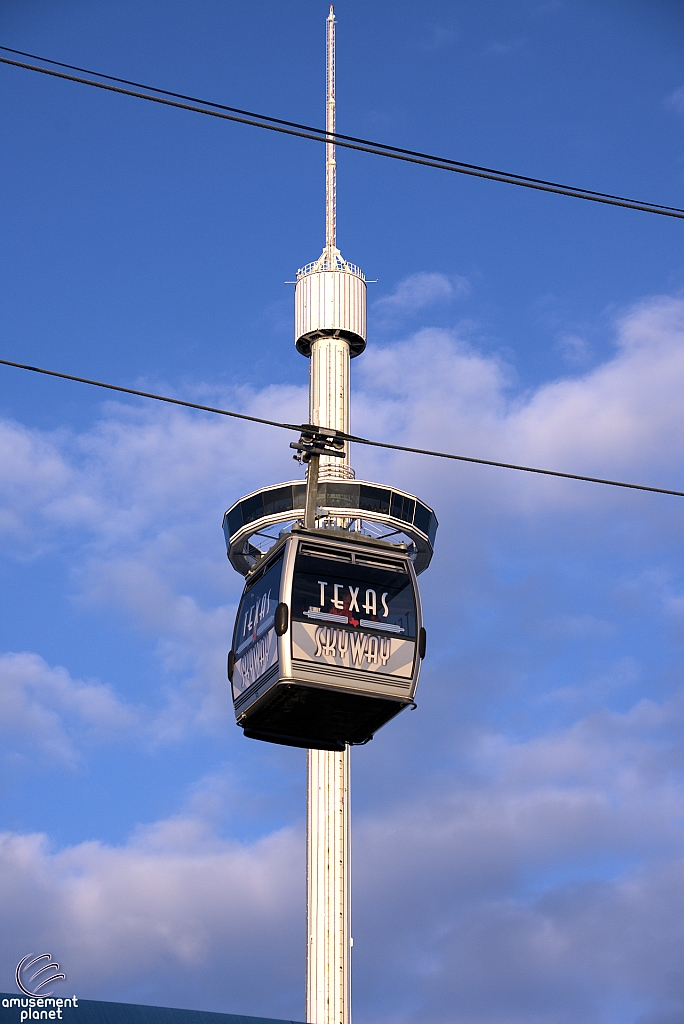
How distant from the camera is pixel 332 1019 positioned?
285ft

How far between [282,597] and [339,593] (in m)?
0.87

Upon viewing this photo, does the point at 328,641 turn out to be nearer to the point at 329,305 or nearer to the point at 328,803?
the point at 328,803

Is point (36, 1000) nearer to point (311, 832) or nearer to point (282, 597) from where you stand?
point (282, 597)

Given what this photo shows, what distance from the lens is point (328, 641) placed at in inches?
864

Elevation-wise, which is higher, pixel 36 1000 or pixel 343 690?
pixel 36 1000

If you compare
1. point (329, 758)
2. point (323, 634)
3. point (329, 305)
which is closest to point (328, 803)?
point (329, 758)

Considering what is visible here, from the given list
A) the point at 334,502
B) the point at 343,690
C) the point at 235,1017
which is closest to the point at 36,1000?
the point at 235,1017

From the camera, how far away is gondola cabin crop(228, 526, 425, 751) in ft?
71.6

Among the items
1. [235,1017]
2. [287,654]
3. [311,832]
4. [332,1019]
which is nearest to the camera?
[287,654]

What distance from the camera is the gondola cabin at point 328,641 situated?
21828 millimetres

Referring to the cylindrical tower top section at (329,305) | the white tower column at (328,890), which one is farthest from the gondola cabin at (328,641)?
the cylindrical tower top section at (329,305)

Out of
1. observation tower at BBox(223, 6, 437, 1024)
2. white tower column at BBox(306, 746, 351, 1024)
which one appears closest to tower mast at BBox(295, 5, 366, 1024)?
white tower column at BBox(306, 746, 351, 1024)

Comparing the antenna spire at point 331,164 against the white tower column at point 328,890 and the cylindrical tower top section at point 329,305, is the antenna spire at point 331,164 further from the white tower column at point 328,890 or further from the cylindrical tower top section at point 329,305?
the white tower column at point 328,890

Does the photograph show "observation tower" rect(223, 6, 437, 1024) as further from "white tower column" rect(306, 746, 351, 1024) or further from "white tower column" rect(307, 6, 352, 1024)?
"white tower column" rect(306, 746, 351, 1024)
